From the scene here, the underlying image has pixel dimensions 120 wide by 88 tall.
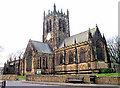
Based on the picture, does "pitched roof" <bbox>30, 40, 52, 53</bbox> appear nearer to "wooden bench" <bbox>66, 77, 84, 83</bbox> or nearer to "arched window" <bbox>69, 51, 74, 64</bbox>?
A: "arched window" <bbox>69, 51, 74, 64</bbox>

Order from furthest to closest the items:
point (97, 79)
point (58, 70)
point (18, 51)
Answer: point (18, 51) → point (58, 70) → point (97, 79)

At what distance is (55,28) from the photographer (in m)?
54.8

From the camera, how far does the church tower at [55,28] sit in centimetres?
5415

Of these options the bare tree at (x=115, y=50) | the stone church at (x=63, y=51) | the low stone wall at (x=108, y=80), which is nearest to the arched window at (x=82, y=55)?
the stone church at (x=63, y=51)

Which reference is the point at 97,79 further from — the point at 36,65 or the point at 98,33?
the point at 36,65

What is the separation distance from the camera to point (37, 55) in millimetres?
47812

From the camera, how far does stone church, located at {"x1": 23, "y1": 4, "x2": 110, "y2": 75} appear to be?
38.4 m

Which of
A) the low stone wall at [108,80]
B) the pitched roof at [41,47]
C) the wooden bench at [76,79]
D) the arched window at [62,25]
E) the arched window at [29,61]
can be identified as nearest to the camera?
the low stone wall at [108,80]

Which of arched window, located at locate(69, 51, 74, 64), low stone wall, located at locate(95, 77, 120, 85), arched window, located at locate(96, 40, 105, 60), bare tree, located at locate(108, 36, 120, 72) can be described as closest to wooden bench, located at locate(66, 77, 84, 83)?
low stone wall, located at locate(95, 77, 120, 85)

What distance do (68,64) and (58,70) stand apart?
493 cm

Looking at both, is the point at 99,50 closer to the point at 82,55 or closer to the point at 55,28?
the point at 82,55

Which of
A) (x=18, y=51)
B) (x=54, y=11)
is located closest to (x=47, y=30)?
(x=54, y=11)

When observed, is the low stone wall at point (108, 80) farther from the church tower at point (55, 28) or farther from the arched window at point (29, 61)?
the arched window at point (29, 61)

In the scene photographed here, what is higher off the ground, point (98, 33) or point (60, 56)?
point (98, 33)
